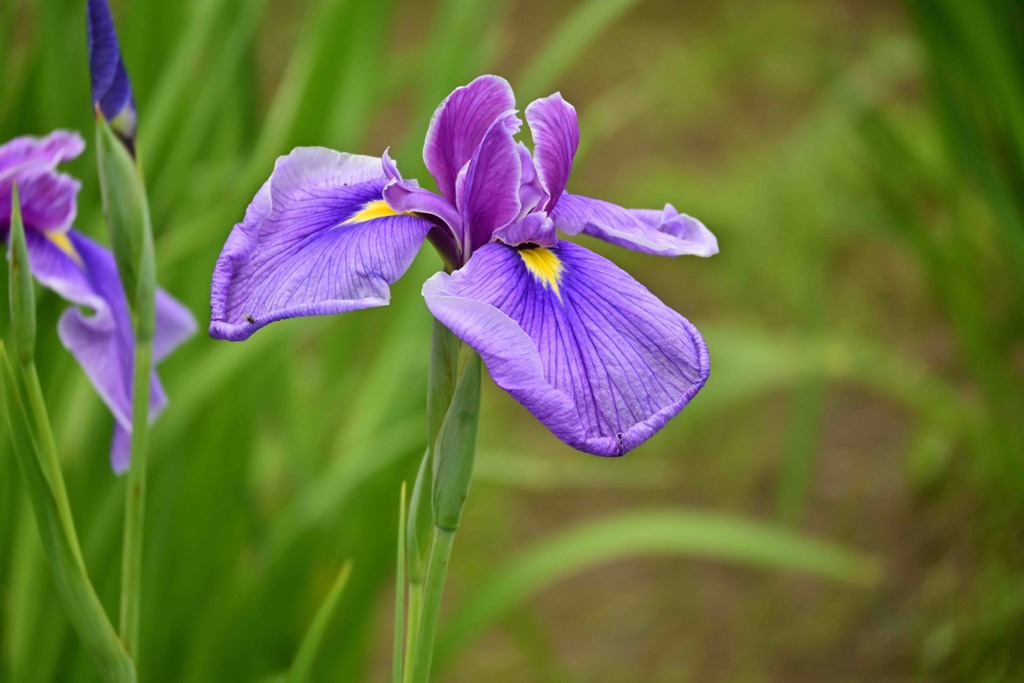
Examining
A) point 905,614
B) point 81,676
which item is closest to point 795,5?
point 905,614

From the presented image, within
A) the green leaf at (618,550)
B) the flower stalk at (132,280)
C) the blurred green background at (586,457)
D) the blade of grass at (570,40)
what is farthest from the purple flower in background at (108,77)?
the blade of grass at (570,40)

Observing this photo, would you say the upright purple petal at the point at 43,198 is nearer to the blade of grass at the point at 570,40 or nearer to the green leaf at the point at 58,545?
the green leaf at the point at 58,545

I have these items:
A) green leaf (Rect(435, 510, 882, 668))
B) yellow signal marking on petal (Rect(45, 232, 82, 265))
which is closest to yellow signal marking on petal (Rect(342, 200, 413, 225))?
yellow signal marking on petal (Rect(45, 232, 82, 265))

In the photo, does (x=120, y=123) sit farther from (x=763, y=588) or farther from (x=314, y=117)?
(x=763, y=588)


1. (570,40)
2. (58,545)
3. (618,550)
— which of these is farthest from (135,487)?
(570,40)

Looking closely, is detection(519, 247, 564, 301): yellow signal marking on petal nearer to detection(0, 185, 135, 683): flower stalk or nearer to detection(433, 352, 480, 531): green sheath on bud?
detection(433, 352, 480, 531): green sheath on bud

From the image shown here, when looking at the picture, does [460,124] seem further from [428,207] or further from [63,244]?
[63,244]
